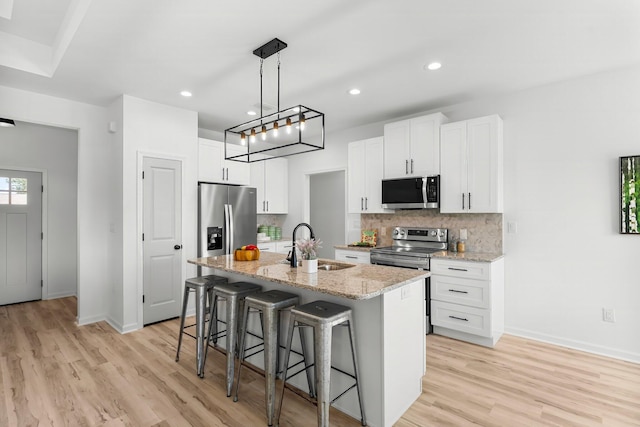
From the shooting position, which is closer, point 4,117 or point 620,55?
point 620,55

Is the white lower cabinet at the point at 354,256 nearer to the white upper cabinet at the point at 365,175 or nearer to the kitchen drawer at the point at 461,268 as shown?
the white upper cabinet at the point at 365,175

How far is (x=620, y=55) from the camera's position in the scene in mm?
2838

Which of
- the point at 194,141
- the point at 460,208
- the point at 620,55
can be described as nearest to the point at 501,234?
the point at 460,208

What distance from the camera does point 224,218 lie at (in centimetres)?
458

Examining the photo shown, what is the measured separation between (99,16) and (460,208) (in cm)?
377

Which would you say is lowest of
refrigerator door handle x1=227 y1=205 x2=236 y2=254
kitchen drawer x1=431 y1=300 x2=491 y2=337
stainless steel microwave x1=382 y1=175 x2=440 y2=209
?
kitchen drawer x1=431 y1=300 x2=491 y2=337

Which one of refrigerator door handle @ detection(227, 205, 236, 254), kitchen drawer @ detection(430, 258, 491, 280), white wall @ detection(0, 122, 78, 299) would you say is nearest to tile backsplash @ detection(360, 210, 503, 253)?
kitchen drawer @ detection(430, 258, 491, 280)

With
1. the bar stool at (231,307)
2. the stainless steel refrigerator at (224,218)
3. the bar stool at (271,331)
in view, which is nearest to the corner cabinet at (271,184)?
the stainless steel refrigerator at (224,218)

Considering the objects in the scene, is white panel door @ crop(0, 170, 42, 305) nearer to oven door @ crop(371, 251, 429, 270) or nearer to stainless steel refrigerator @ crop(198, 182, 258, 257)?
stainless steel refrigerator @ crop(198, 182, 258, 257)

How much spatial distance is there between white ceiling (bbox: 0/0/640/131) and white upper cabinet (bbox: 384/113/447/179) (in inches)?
12.6

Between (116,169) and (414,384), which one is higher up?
(116,169)

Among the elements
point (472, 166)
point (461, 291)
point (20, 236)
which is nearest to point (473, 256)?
point (461, 291)

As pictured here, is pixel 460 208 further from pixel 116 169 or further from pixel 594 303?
pixel 116 169

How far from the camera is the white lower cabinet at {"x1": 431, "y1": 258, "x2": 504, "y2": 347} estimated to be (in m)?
3.31
